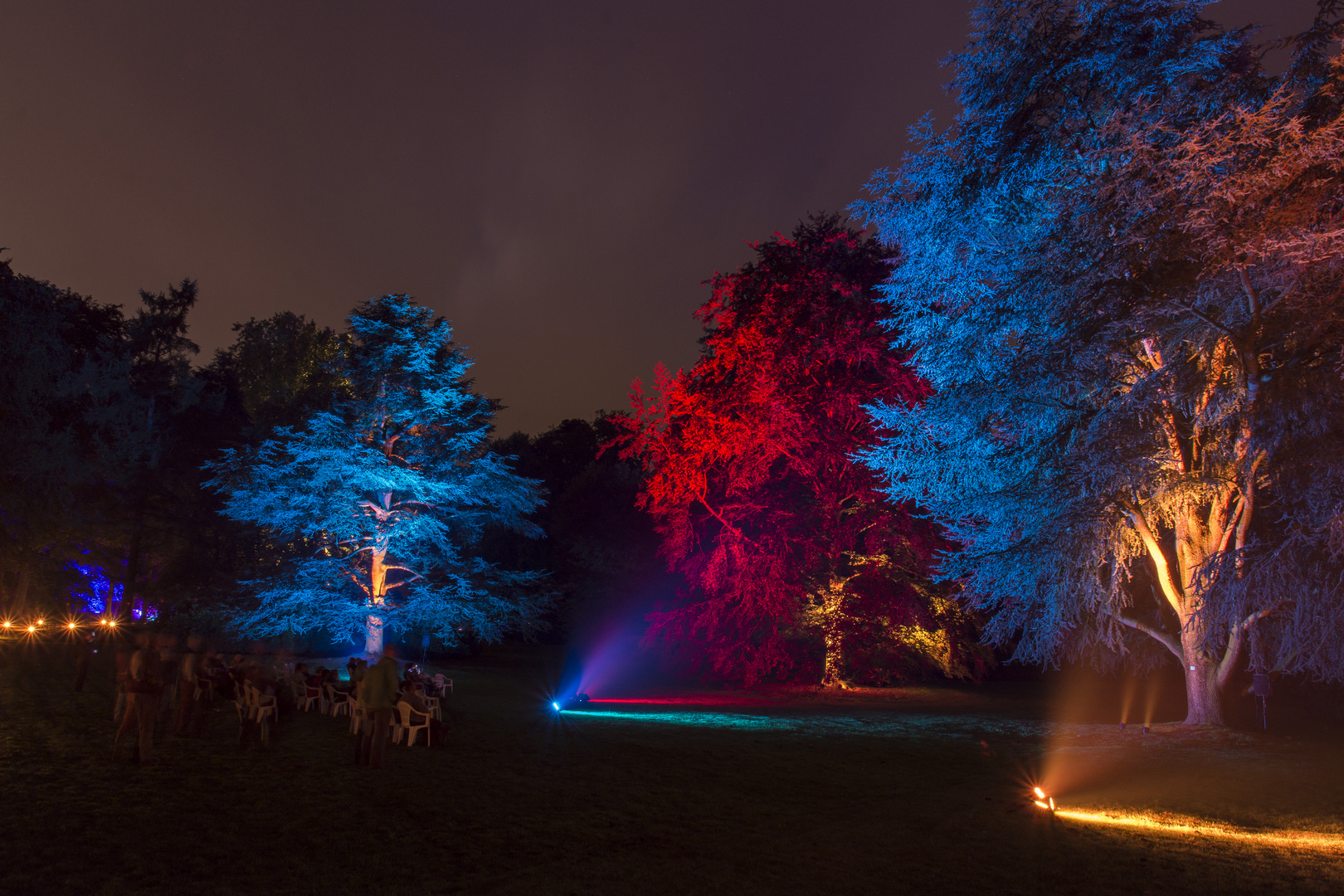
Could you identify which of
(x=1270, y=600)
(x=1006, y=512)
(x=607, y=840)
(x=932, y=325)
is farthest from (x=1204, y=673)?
(x=607, y=840)

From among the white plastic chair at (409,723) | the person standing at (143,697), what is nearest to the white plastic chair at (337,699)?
the white plastic chair at (409,723)

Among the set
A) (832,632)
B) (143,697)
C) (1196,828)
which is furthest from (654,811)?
(832,632)

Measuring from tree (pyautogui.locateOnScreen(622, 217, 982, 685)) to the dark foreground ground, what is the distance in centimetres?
801

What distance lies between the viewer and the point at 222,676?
15102 mm

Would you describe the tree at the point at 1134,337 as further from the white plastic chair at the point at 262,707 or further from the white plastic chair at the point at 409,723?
the white plastic chair at the point at 262,707

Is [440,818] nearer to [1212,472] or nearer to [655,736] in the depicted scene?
[655,736]

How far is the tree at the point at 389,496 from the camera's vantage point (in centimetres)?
2511

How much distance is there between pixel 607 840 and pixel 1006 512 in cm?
1062

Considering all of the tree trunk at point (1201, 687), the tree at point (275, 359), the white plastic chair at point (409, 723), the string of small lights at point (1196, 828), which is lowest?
the white plastic chair at point (409, 723)

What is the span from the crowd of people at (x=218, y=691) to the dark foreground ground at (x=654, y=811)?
1.36ft

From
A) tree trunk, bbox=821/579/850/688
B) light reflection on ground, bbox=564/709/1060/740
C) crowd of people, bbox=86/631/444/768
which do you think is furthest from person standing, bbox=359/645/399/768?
tree trunk, bbox=821/579/850/688

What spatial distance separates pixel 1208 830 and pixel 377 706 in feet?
29.4

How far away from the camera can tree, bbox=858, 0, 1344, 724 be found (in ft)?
37.0

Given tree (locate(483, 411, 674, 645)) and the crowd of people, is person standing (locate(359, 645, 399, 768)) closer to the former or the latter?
the crowd of people
